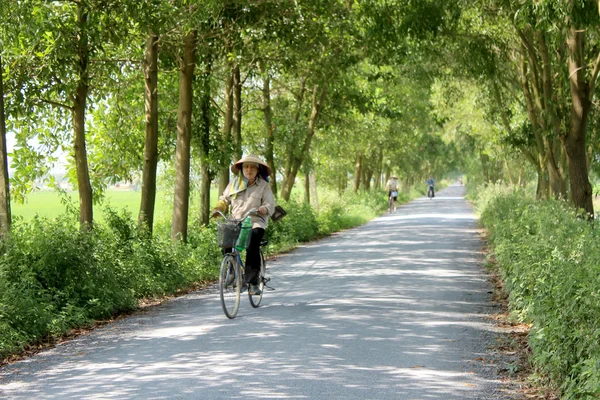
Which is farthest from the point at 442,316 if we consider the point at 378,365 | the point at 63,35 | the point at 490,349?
the point at 63,35

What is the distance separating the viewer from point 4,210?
10.4m

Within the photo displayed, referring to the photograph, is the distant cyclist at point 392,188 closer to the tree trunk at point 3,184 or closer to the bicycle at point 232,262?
the bicycle at point 232,262

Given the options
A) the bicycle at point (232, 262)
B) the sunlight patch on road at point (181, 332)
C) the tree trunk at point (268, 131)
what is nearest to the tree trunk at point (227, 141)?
the tree trunk at point (268, 131)

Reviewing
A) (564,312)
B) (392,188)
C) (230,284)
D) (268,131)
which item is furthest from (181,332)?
(392,188)

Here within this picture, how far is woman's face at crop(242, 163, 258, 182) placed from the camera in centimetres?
1103

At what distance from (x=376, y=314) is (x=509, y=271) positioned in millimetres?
2673

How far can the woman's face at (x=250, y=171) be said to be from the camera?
11.0 m

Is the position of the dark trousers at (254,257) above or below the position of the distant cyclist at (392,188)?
below

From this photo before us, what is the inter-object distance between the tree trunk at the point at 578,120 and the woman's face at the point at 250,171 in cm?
888

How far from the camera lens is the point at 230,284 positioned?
1063cm

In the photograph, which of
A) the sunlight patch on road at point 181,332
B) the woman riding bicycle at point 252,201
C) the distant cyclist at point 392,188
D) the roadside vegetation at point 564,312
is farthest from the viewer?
the distant cyclist at point 392,188

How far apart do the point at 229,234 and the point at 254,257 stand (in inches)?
22.7

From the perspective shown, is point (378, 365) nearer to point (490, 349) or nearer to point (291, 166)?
point (490, 349)

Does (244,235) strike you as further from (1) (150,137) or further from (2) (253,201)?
(1) (150,137)
